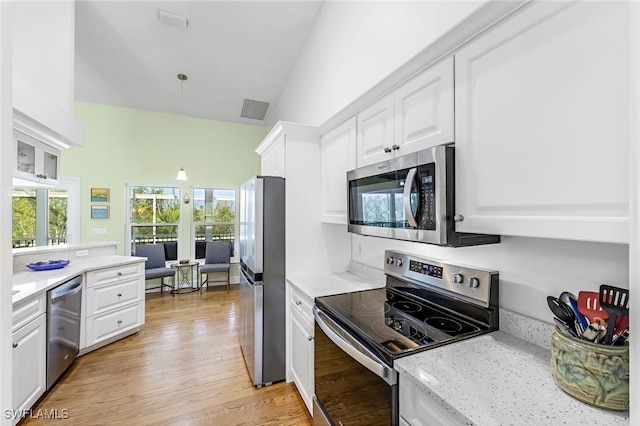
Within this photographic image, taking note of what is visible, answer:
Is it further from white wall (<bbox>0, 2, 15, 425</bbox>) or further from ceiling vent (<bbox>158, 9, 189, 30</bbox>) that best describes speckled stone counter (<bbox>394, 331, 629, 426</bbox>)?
ceiling vent (<bbox>158, 9, 189, 30</bbox>)

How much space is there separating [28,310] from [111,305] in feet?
3.78

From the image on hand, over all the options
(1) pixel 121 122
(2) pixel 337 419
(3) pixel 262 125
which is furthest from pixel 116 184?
(2) pixel 337 419

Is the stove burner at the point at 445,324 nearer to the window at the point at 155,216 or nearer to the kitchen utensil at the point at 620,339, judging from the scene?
the kitchen utensil at the point at 620,339

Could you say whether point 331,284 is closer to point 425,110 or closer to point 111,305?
point 425,110

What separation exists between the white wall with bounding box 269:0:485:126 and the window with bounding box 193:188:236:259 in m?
2.46

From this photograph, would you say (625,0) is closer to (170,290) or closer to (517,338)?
(517,338)

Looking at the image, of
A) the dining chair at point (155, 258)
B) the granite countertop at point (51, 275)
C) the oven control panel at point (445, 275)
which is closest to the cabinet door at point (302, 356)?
the oven control panel at point (445, 275)

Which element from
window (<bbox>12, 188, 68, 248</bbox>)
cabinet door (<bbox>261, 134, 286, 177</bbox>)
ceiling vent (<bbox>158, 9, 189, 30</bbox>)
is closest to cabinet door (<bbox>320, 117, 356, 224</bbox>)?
cabinet door (<bbox>261, 134, 286, 177</bbox>)

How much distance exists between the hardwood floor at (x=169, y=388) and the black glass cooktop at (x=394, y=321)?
972 millimetres

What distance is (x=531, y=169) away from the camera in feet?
3.10

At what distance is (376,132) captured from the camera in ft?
5.62

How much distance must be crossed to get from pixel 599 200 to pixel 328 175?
5.80 ft

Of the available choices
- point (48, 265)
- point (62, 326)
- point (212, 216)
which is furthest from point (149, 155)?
point (62, 326)

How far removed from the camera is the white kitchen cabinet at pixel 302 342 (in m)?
1.91
